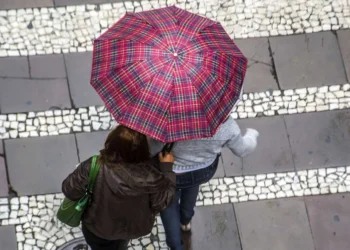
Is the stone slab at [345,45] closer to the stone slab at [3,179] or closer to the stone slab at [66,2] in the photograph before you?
the stone slab at [66,2]

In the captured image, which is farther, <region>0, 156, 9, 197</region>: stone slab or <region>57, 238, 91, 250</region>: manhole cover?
<region>0, 156, 9, 197</region>: stone slab

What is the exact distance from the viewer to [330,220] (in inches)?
197

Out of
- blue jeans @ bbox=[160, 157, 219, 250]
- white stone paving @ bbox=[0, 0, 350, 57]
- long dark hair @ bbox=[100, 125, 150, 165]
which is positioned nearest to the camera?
long dark hair @ bbox=[100, 125, 150, 165]

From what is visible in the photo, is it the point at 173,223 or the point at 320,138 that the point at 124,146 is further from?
the point at 320,138

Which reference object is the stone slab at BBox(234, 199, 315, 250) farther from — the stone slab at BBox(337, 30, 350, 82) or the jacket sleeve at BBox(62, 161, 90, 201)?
the jacket sleeve at BBox(62, 161, 90, 201)

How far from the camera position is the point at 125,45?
11.0 ft

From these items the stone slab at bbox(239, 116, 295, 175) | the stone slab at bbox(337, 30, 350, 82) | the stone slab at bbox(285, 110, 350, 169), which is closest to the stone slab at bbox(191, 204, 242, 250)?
the stone slab at bbox(239, 116, 295, 175)

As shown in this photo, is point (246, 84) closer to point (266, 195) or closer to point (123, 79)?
point (266, 195)

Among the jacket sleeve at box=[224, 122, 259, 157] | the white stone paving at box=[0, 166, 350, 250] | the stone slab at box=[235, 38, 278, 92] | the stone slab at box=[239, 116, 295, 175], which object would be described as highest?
the stone slab at box=[235, 38, 278, 92]

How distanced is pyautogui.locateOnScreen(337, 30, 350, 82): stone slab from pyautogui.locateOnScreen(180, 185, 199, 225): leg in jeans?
2.26m

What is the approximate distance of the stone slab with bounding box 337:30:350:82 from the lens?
5637mm

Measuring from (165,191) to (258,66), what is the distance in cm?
252

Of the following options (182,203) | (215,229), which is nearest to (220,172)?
(215,229)

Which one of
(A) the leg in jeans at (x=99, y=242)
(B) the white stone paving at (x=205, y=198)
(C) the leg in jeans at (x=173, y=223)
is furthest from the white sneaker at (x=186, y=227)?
(A) the leg in jeans at (x=99, y=242)
